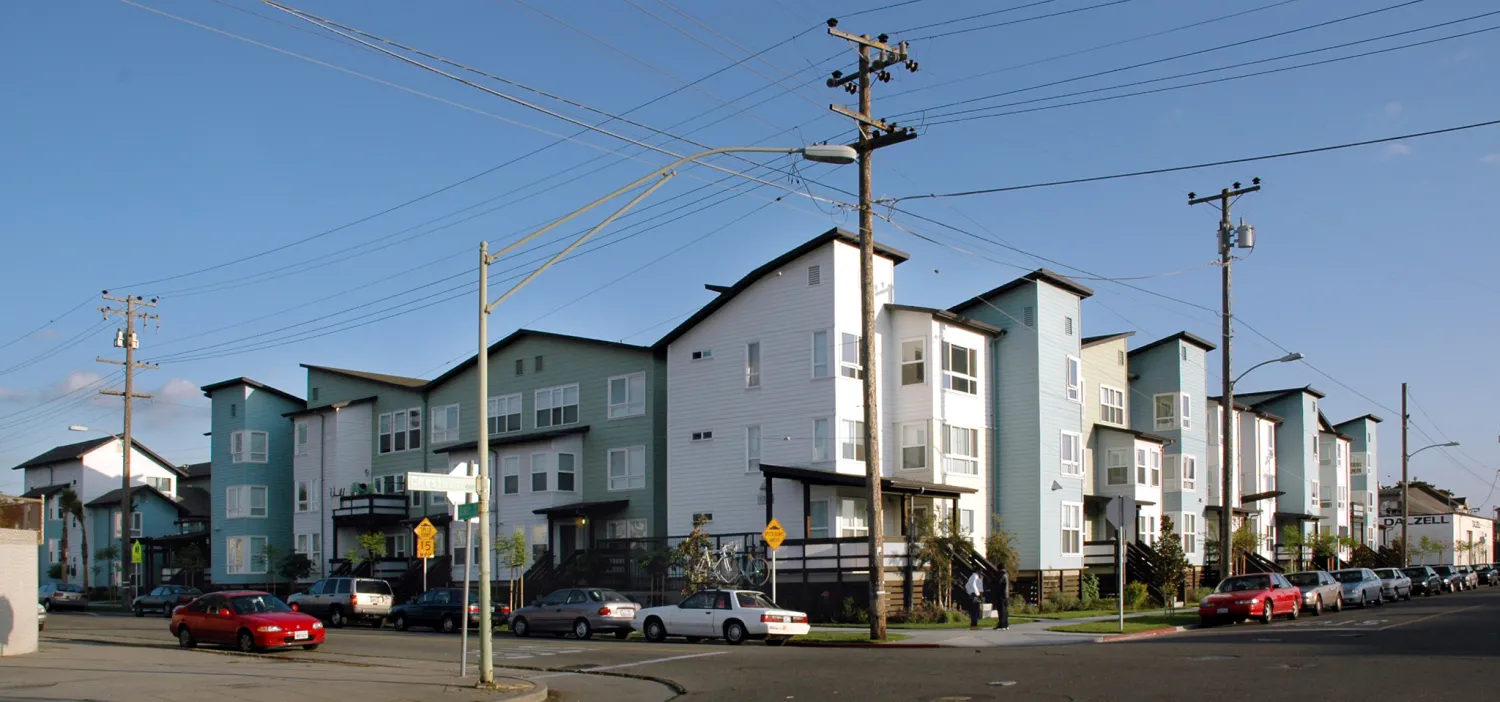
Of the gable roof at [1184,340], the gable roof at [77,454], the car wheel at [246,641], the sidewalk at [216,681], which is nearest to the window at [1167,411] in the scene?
the gable roof at [1184,340]

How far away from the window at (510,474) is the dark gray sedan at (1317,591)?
28214 millimetres

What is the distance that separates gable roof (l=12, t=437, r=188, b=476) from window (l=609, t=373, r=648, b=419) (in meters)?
52.0

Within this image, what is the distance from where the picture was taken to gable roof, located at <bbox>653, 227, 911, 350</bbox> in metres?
41.0

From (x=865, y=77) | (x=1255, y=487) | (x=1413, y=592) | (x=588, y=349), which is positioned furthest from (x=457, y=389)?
(x=1413, y=592)

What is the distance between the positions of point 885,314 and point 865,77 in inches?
551

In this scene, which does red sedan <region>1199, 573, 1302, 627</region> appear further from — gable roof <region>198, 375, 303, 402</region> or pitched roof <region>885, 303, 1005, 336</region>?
gable roof <region>198, 375, 303, 402</region>

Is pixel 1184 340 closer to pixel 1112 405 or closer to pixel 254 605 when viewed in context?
pixel 1112 405

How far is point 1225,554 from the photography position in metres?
41.4

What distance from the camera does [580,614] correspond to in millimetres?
33781

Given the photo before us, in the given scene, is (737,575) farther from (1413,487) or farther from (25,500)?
(1413,487)

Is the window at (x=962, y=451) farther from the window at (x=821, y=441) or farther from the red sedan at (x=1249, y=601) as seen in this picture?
the red sedan at (x=1249, y=601)

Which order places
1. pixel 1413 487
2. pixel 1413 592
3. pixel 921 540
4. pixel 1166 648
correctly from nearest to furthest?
pixel 1166 648
pixel 921 540
pixel 1413 592
pixel 1413 487

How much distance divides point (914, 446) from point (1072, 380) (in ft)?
27.6

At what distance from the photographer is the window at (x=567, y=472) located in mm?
48250
